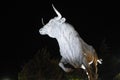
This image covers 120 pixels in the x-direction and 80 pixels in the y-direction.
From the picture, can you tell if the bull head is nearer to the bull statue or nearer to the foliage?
the bull statue

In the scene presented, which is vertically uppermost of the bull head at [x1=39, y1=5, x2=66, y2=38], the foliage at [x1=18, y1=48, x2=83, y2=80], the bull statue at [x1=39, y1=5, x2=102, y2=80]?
the bull head at [x1=39, y1=5, x2=66, y2=38]

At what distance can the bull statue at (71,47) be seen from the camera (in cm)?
397

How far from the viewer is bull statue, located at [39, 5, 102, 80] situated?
397 cm

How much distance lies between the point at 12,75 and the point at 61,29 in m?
9.56

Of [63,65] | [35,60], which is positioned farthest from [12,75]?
[63,65]

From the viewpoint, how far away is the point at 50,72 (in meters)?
11.5

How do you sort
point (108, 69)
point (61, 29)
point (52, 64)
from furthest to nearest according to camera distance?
point (108, 69), point (52, 64), point (61, 29)

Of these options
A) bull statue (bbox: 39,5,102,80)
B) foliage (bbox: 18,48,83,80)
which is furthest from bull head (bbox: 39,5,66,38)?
foliage (bbox: 18,48,83,80)

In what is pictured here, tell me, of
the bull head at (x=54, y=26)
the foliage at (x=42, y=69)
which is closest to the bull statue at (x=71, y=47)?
the bull head at (x=54, y=26)

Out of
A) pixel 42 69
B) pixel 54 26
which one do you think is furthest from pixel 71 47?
pixel 42 69

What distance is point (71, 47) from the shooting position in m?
3.97

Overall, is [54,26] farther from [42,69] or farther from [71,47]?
[42,69]

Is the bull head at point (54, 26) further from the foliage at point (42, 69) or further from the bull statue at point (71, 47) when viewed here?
the foliage at point (42, 69)

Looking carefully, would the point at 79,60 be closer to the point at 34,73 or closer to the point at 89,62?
the point at 89,62
